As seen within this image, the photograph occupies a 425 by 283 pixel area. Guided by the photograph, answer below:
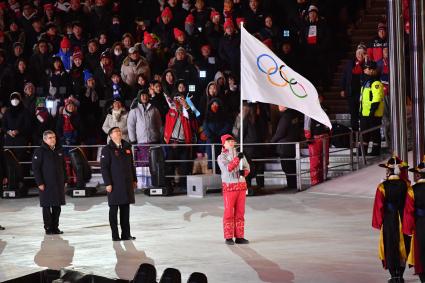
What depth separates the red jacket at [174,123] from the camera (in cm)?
2441

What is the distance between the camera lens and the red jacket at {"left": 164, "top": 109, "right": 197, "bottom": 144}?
24.4m

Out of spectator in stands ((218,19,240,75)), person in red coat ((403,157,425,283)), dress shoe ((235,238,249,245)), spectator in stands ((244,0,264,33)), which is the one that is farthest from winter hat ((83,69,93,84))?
person in red coat ((403,157,425,283))

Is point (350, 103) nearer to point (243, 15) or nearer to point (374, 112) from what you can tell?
point (374, 112)

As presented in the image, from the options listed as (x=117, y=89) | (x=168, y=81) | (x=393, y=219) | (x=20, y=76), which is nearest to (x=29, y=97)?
(x=20, y=76)

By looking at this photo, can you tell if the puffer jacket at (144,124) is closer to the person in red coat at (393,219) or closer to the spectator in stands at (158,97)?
the spectator in stands at (158,97)

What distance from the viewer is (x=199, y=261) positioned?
14.9 meters

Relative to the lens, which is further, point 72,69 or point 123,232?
point 72,69

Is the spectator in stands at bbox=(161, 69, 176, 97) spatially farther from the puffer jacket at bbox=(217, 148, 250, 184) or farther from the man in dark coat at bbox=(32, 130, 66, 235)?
the puffer jacket at bbox=(217, 148, 250, 184)

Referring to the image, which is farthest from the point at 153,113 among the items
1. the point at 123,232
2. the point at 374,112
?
the point at 123,232

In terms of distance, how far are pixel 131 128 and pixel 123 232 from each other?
A: 7.54m

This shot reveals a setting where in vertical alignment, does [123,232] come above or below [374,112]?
below

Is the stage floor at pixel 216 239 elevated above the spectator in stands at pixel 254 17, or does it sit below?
below

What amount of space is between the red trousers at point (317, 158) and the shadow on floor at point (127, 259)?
7493mm

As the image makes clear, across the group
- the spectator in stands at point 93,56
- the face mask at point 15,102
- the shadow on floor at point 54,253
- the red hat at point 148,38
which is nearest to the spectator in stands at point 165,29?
the red hat at point 148,38
